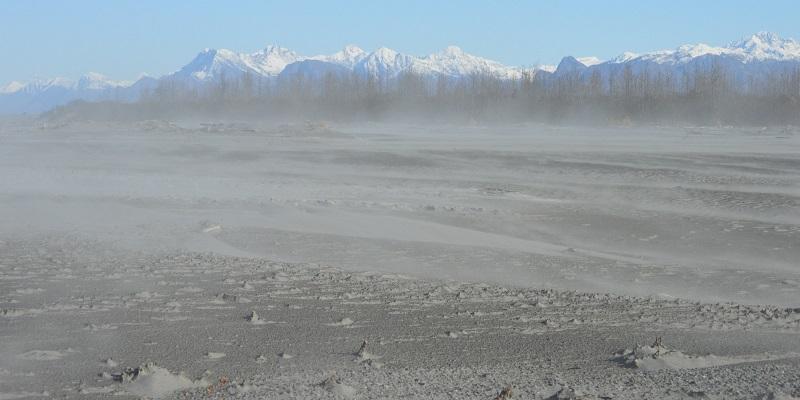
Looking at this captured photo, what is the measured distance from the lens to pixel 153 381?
15.7 ft

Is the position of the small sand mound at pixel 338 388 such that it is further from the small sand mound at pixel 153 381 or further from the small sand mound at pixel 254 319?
the small sand mound at pixel 254 319

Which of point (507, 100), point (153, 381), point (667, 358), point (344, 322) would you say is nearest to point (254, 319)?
point (344, 322)

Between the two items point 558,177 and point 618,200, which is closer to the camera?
point 618,200

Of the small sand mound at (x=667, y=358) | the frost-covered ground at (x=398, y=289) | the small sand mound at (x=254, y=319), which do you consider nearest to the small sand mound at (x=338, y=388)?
the frost-covered ground at (x=398, y=289)

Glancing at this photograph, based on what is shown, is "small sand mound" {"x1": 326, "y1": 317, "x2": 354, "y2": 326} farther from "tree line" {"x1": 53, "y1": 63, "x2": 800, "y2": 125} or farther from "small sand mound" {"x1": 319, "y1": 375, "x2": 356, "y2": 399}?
"tree line" {"x1": 53, "y1": 63, "x2": 800, "y2": 125}

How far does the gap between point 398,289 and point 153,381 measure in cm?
304

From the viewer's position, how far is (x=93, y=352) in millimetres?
5383

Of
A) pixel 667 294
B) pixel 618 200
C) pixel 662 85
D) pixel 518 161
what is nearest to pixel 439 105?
pixel 662 85

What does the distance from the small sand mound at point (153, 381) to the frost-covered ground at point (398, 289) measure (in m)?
0.01

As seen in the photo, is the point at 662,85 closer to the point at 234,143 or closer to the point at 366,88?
the point at 366,88

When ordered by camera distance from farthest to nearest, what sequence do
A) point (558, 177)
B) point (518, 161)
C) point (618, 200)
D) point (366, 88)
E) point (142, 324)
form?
point (366, 88)
point (518, 161)
point (558, 177)
point (618, 200)
point (142, 324)

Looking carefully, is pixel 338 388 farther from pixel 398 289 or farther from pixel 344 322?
pixel 398 289

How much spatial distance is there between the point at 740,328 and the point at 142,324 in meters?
4.57

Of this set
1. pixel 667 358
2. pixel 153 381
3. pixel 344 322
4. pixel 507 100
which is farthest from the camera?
pixel 507 100
